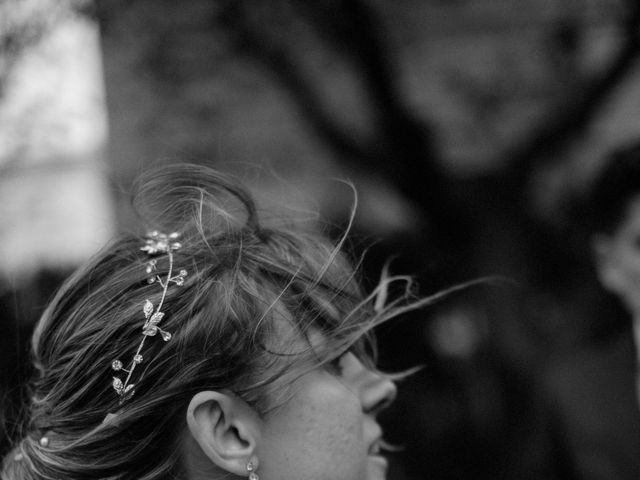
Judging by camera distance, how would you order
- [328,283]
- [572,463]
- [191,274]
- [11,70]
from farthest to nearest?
[11,70] → [572,463] → [328,283] → [191,274]

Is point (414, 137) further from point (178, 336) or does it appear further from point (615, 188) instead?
point (178, 336)

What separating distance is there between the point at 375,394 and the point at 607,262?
4.95 feet

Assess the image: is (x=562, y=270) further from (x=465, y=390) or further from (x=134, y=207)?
Result: (x=134, y=207)

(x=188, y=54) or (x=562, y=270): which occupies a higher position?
(x=188, y=54)

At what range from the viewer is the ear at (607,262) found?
271cm

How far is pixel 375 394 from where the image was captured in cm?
162

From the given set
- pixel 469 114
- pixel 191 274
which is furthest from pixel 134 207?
pixel 469 114

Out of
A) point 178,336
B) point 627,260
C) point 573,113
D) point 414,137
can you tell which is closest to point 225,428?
point 178,336

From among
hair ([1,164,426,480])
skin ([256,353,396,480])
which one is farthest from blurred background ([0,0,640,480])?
skin ([256,353,396,480])

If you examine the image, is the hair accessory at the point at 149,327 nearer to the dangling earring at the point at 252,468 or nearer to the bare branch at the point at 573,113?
the dangling earring at the point at 252,468

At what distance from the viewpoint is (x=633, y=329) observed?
2699 millimetres

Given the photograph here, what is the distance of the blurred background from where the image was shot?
3.67 metres

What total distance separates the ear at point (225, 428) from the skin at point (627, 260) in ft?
5.53

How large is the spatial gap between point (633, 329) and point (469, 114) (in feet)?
8.07
